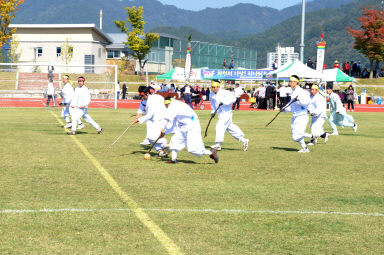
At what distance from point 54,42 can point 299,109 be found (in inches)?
2259

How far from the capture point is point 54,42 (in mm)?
66938

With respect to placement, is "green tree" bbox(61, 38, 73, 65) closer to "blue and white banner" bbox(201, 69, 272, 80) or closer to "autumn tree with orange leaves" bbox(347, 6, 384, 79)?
"blue and white banner" bbox(201, 69, 272, 80)

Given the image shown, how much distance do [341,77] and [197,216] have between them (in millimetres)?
34745

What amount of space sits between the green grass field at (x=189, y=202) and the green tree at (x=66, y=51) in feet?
172

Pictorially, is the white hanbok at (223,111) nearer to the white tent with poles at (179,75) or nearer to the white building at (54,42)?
the white tent with poles at (179,75)

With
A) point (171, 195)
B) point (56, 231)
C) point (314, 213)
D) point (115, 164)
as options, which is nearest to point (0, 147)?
point (115, 164)

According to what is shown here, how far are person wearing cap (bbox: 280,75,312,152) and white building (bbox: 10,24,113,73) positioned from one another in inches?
2183

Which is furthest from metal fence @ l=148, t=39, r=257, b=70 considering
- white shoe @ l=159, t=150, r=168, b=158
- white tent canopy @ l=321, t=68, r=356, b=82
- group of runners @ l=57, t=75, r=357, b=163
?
white shoe @ l=159, t=150, r=168, b=158

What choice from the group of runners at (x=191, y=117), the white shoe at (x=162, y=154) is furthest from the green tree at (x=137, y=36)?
the white shoe at (x=162, y=154)

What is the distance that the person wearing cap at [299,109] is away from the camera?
13.7 metres

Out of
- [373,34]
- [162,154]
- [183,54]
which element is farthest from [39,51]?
[162,154]

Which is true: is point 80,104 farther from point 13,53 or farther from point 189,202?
point 13,53

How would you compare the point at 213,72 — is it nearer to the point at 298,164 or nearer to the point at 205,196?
the point at 298,164

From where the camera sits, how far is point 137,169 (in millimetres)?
10391
